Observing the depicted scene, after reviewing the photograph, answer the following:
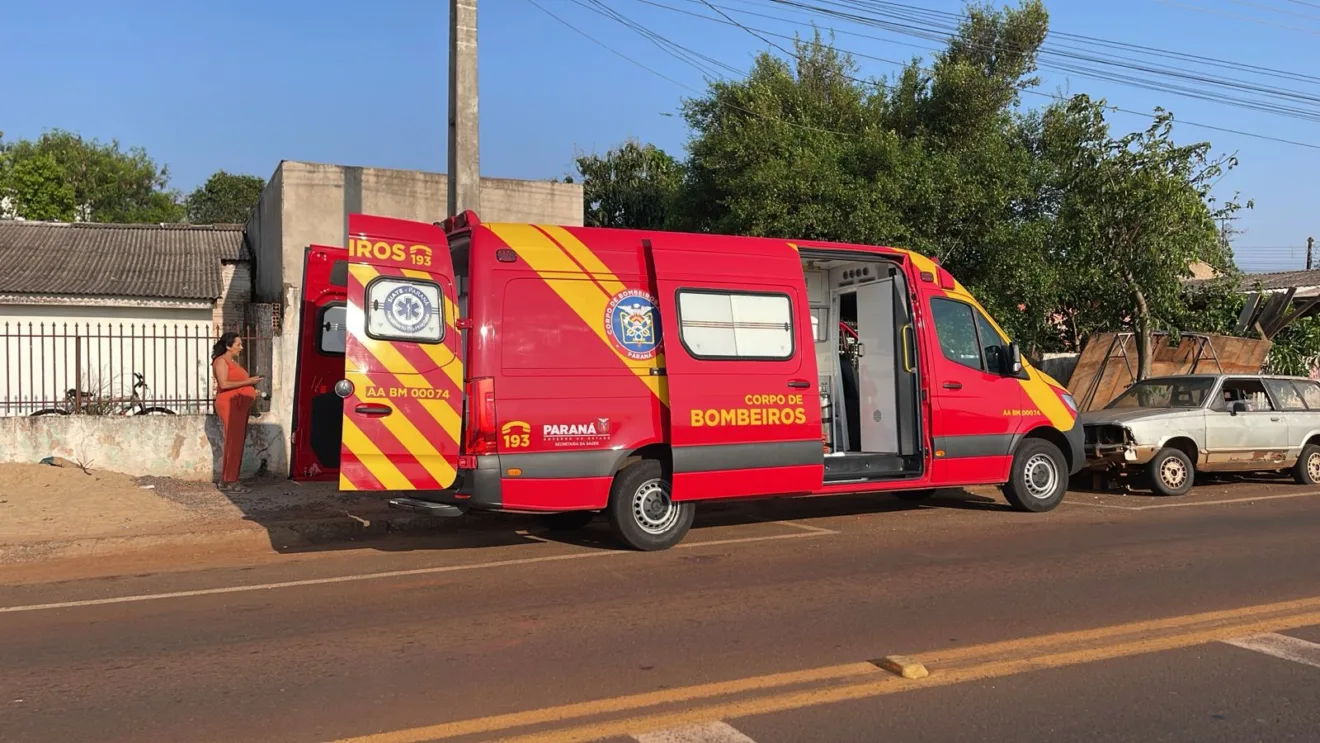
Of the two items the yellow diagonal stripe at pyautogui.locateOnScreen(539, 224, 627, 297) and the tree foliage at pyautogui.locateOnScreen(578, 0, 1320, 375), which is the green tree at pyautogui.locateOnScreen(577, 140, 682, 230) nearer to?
the tree foliage at pyautogui.locateOnScreen(578, 0, 1320, 375)

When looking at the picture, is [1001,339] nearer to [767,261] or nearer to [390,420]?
[767,261]

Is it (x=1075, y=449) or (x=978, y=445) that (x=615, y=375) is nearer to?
(x=978, y=445)

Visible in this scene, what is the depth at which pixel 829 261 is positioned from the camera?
32.2ft

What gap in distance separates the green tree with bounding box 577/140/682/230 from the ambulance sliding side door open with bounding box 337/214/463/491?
22.1m

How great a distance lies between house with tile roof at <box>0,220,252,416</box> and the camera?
53.9ft

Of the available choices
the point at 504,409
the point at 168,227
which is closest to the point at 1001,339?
the point at 504,409

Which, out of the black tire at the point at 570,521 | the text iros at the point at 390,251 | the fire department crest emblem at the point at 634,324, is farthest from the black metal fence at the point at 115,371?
the fire department crest emblem at the point at 634,324

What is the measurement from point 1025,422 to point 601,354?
15.8 feet

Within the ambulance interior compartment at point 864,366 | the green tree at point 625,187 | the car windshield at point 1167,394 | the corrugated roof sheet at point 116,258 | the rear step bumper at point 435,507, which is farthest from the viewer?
the green tree at point 625,187

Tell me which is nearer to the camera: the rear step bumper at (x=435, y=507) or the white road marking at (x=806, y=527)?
the rear step bumper at (x=435, y=507)

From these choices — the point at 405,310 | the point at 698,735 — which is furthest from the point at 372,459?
the point at 698,735

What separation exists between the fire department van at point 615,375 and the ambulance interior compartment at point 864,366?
0.10ft

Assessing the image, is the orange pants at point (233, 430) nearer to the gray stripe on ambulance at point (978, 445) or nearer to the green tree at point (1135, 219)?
the gray stripe on ambulance at point (978, 445)

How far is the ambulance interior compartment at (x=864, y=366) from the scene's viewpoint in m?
9.56
